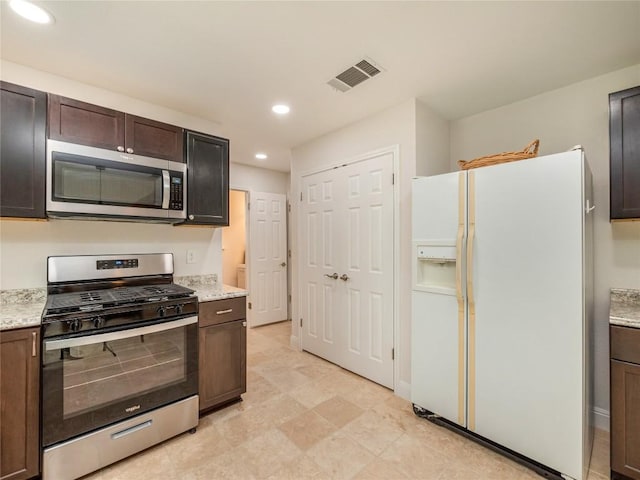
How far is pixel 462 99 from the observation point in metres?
2.44

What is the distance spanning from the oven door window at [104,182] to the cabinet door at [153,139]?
0.50 ft

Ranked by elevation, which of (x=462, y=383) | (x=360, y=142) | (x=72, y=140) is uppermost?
(x=360, y=142)

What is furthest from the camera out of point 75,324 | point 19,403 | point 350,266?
point 350,266

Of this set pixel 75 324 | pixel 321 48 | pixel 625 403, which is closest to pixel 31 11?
pixel 321 48

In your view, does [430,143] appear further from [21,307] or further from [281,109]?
[21,307]

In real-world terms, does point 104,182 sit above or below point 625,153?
below

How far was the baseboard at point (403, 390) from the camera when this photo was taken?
96.0 inches

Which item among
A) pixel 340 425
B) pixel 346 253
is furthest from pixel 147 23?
pixel 340 425

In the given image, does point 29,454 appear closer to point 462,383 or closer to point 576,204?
point 462,383

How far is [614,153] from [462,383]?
1.74 m

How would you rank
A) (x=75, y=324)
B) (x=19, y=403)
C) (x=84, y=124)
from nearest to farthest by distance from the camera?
(x=19, y=403) → (x=75, y=324) → (x=84, y=124)

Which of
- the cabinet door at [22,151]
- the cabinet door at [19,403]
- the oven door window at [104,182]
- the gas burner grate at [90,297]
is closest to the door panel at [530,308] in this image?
the oven door window at [104,182]

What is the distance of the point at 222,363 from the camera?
225 centimetres

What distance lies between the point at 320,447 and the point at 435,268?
145cm
